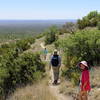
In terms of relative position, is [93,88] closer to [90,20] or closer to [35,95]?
[35,95]

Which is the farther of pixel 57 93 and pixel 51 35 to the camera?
pixel 51 35

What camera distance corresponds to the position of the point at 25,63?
15500 millimetres

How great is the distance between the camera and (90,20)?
1186 inches

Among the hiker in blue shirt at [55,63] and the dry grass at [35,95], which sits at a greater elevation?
the hiker in blue shirt at [55,63]

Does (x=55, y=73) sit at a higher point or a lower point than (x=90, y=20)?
lower

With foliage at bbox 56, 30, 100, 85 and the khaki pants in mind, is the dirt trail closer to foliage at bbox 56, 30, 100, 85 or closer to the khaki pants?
the khaki pants

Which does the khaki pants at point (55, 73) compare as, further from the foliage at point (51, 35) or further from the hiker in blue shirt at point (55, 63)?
the foliage at point (51, 35)

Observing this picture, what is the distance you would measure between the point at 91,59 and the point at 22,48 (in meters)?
19.3

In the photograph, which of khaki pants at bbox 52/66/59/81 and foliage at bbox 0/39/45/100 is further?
foliage at bbox 0/39/45/100

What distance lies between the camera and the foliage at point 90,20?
94.3 ft

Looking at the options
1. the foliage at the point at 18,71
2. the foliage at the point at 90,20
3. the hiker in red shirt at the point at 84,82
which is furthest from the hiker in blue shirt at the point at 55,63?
the foliage at the point at 90,20

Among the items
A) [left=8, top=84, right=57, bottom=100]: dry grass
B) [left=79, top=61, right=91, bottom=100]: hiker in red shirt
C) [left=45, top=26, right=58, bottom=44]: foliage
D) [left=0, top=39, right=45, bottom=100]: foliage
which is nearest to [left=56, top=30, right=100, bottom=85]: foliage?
[left=0, top=39, right=45, bottom=100]: foliage

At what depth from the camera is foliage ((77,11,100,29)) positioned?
2873 cm

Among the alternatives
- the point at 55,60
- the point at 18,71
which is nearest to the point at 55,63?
the point at 55,60
